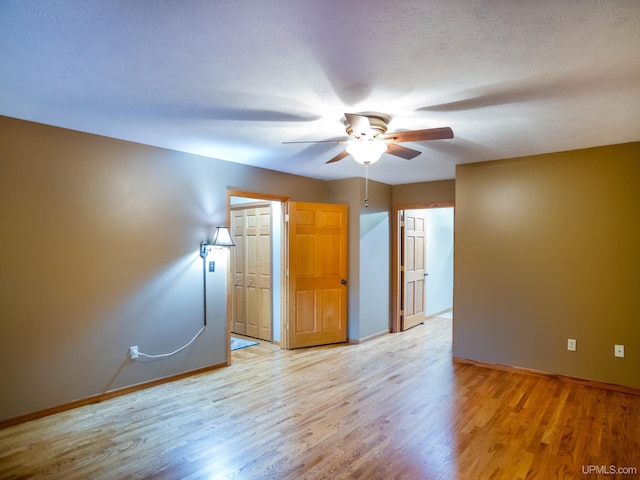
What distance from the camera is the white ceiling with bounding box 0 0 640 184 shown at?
1581mm

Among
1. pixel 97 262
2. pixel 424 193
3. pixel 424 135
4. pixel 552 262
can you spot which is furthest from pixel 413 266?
pixel 97 262

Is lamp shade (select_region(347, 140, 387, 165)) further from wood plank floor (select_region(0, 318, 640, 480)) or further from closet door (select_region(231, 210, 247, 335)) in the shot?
closet door (select_region(231, 210, 247, 335))

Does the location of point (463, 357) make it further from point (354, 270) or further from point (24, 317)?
point (24, 317)

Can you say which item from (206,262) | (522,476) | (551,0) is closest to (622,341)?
(522,476)

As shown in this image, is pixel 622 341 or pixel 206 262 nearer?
pixel 622 341

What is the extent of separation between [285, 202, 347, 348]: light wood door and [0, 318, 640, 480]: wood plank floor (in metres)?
1.04

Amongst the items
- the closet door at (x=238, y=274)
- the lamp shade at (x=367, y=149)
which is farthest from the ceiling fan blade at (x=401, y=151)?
the closet door at (x=238, y=274)

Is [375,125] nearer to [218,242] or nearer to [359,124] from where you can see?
[359,124]

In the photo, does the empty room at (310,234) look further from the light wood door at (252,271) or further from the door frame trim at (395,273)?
the door frame trim at (395,273)

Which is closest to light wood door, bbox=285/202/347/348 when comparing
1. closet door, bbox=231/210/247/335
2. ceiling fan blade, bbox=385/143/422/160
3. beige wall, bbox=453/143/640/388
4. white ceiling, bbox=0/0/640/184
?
closet door, bbox=231/210/247/335

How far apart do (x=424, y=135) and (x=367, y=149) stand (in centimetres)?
45

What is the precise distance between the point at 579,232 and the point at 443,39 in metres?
3.06

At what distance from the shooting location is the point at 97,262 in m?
3.39

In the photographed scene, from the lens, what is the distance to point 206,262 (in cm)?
418
